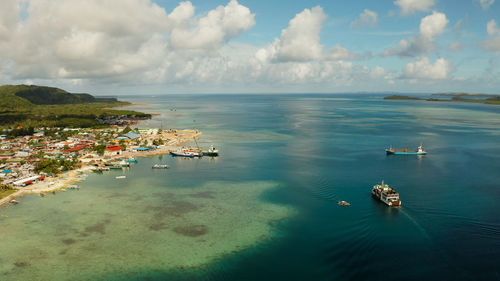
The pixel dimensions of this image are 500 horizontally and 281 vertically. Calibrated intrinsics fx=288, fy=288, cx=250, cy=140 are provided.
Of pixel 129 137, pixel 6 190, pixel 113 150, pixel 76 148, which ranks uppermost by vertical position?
pixel 129 137

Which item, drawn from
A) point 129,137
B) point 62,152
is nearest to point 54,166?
point 62,152

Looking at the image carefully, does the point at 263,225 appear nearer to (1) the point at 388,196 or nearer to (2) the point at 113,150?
(1) the point at 388,196

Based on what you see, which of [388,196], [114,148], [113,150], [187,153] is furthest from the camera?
[114,148]

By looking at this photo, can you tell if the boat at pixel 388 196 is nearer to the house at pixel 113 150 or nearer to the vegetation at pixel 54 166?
the vegetation at pixel 54 166

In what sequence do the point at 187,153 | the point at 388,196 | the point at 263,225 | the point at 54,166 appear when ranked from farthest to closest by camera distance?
the point at 187,153
the point at 54,166
the point at 388,196
the point at 263,225

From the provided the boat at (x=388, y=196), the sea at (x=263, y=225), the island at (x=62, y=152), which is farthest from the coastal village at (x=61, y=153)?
the boat at (x=388, y=196)

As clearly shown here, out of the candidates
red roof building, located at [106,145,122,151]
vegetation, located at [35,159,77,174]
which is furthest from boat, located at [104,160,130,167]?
red roof building, located at [106,145,122,151]

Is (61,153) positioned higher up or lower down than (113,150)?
lower down
